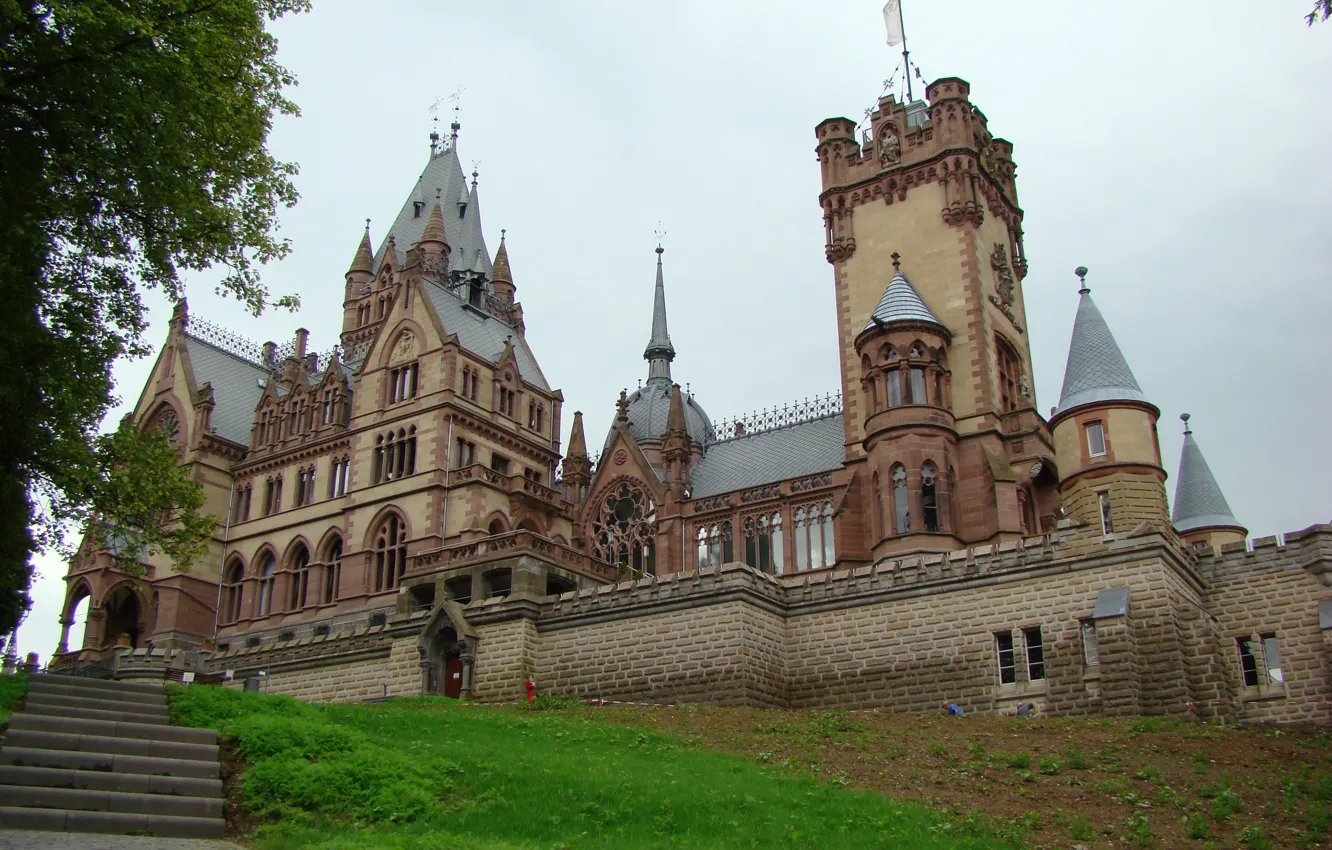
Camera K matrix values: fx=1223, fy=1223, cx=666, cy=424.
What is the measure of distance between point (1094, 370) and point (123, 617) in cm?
4519

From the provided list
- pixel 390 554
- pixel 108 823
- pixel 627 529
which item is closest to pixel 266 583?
pixel 390 554

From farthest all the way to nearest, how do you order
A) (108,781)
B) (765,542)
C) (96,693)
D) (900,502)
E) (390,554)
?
(390,554) < (765,542) < (900,502) < (96,693) < (108,781)

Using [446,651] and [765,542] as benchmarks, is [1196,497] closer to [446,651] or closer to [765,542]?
[765,542]

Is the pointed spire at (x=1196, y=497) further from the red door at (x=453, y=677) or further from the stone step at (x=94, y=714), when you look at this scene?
the stone step at (x=94, y=714)

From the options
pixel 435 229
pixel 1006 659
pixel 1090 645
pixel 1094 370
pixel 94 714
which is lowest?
pixel 94 714

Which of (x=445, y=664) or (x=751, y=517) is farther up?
(x=751, y=517)

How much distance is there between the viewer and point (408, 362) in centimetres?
5469

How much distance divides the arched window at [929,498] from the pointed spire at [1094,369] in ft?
16.5

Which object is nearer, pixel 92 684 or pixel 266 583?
pixel 92 684

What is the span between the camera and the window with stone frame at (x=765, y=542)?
155ft

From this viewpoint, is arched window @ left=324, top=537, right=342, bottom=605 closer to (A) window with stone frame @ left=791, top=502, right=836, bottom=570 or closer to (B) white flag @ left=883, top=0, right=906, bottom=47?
(A) window with stone frame @ left=791, top=502, right=836, bottom=570

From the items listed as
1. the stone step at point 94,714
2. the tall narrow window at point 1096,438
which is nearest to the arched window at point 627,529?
the tall narrow window at point 1096,438

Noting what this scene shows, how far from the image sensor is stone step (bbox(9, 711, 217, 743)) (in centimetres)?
2080

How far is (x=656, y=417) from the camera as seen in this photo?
194 ft
